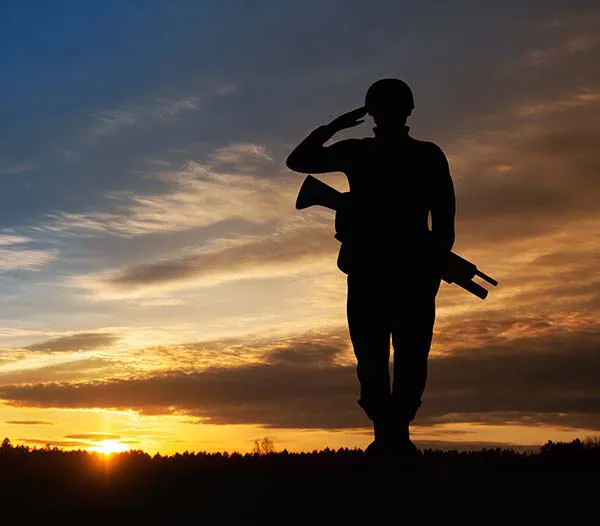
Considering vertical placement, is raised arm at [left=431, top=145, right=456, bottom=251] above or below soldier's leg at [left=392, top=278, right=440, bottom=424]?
above

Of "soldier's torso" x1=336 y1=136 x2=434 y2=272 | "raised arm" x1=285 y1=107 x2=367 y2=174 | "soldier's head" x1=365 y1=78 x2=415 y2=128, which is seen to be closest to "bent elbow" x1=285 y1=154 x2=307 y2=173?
"raised arm" x1=285 y1=107 x2=367 y2=174

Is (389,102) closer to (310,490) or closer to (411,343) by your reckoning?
(411,343)

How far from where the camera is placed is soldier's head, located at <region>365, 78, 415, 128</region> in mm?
13016

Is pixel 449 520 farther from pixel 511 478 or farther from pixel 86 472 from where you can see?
pixel 86 472

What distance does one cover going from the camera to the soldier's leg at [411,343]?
13.2 metres

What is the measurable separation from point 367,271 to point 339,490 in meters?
3.47

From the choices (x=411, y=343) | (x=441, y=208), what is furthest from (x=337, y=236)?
(x=411, y=343)

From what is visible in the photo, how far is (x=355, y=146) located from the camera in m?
13.3

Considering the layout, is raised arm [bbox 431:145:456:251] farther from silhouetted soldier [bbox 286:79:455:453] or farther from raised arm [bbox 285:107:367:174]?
raised arm [bbox 285:107:367:174]

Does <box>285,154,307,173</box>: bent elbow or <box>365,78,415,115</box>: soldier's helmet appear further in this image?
<box>285,154,307,173</box>: bent elbow

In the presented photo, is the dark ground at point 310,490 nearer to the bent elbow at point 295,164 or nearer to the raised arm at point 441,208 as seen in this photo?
the raised arm at point 441,208

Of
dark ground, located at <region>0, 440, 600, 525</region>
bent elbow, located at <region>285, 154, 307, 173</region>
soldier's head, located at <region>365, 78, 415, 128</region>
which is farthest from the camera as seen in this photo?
bent elbow, located at <region>285, 154, 307, 173</region>

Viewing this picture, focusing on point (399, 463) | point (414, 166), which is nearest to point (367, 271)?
point (414, 166)

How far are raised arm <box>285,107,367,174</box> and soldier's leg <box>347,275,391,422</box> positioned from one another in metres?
1.52
